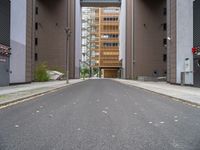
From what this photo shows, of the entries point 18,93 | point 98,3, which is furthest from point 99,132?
point 98,3

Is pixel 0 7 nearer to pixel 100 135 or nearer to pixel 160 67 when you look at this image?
pixel 100 135

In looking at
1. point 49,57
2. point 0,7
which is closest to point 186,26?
point 0,7

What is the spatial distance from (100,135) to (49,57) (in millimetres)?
62300

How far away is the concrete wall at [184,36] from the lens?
105ft

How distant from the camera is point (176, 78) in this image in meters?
35.2

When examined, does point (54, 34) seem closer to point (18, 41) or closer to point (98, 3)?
point (98, 3)

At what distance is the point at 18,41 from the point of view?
3303cm

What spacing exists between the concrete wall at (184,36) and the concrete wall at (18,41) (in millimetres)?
17816

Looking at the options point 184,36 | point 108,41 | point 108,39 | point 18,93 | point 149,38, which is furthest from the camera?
point 108,39

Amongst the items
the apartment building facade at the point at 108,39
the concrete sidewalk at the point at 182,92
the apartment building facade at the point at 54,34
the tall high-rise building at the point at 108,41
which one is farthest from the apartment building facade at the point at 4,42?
the apartment building facade at the point at 108,39

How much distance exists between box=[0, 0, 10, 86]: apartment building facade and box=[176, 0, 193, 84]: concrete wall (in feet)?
60.8

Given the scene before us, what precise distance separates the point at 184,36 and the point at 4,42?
19.3 m

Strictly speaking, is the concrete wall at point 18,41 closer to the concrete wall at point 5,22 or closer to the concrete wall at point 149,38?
the concrete wall at point 5,22

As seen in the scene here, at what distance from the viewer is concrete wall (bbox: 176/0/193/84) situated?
31.9 meters
